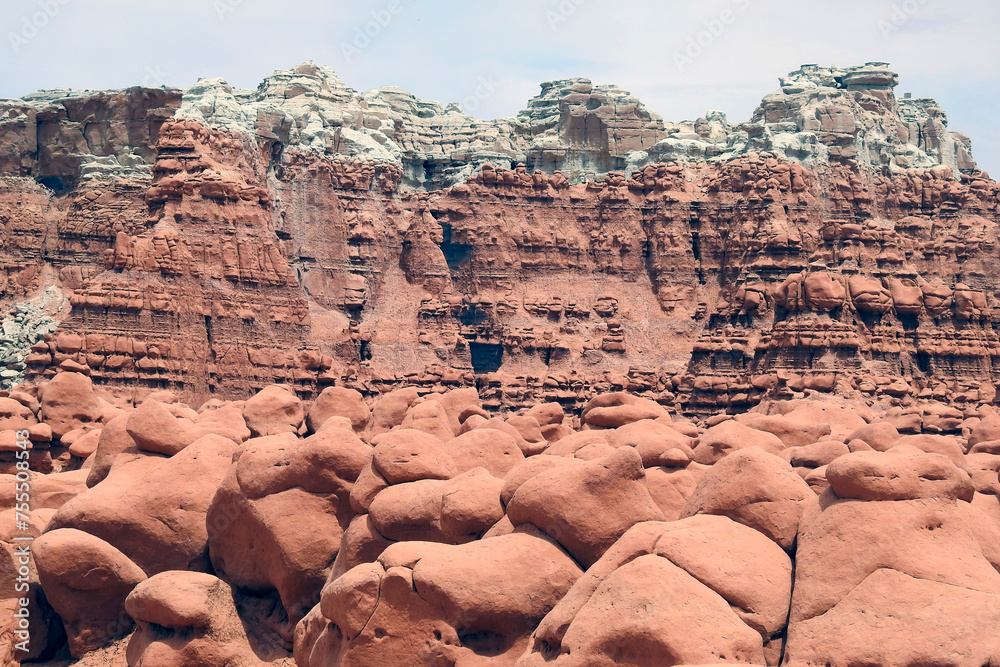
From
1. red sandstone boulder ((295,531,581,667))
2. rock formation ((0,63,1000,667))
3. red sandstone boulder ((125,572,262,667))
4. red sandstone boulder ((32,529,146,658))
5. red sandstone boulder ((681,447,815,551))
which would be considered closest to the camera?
rock formation ((0,63,1000,667))

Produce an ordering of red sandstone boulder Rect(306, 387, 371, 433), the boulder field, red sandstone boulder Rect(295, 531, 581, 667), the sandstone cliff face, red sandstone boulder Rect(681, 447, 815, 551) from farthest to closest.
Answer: the sandstone cliff face, red sandstone boulder Rect(306, 387, 371, 433), red sandstone boulder Rect(681, 447, 815, 551), red sandstone boulder Rect(295, 531, 581, 667), the boulder field

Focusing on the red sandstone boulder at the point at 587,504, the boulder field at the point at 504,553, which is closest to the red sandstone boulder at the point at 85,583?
the boulder field at the point at 504,553

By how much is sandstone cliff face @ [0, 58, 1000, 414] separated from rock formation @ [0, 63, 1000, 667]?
0.20 metres

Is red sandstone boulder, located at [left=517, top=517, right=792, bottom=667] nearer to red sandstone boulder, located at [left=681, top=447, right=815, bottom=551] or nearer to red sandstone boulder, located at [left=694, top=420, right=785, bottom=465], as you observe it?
red sandstone boulder, located at [left=681, top=447, right=815, bottom=551]

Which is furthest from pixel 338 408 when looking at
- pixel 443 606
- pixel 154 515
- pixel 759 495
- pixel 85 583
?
pixel 759 495

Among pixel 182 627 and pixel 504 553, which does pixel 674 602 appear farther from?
pixel 182 627

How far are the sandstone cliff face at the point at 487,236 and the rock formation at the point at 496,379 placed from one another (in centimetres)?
20

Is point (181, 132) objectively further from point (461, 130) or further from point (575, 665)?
point (575, 665)

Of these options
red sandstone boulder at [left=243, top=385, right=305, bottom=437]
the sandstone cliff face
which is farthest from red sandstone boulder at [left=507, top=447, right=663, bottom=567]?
the sandstone cliff face

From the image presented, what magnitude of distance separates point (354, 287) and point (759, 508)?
208ft

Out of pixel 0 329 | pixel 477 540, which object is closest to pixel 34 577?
pixel 477 540

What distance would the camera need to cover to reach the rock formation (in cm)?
1225

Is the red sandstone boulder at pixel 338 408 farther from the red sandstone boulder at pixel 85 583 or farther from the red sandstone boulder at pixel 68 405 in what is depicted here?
the red sandstone boulder at pixel 85 583

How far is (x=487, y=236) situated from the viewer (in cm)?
7806
